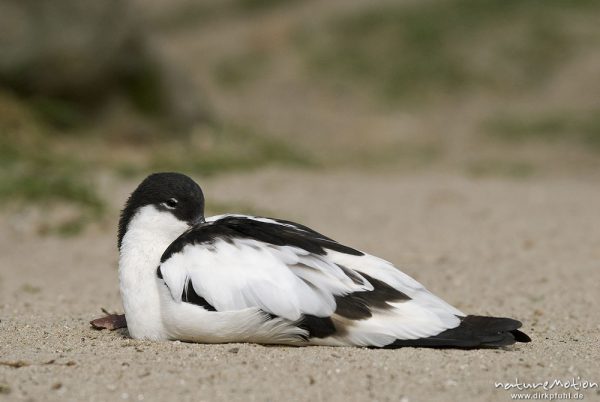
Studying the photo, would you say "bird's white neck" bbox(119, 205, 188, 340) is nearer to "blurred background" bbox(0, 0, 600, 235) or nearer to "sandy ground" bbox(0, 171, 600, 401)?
"sandy ground" bbox(0, 171, 600, 401)

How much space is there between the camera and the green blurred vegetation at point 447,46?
18.6 meters

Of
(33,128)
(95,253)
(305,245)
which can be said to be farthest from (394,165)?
(305,245)


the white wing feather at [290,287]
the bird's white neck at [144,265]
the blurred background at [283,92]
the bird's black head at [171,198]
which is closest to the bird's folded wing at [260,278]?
the white wing feather at [290,287]

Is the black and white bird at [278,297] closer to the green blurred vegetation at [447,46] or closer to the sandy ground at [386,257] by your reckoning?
the sandy ground at [386,257]

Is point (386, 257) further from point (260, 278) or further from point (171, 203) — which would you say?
point (260, 278)

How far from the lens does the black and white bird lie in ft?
14.0

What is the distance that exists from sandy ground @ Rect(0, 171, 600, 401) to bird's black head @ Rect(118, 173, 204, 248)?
2.15 feet

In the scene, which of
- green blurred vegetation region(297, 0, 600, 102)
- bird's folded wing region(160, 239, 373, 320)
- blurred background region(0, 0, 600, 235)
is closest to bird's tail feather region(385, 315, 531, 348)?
bird's folded wing region(160, 239, 373, 320)

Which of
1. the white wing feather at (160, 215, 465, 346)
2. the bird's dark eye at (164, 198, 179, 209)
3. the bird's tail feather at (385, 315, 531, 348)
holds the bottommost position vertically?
the bird's tail feather at (385, 315, 531, 348)

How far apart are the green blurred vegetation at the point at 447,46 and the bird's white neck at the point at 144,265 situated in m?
13.8

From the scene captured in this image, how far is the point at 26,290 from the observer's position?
6.63 meters

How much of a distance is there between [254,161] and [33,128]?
2.59m

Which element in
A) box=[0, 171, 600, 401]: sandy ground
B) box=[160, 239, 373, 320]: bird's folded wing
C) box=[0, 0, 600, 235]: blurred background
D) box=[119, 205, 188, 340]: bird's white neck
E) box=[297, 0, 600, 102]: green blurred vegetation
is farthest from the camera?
box=[297, 0, 600, 102]: green blurred vegetation

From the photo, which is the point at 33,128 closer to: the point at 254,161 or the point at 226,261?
the point at 254,161
